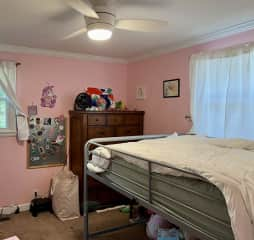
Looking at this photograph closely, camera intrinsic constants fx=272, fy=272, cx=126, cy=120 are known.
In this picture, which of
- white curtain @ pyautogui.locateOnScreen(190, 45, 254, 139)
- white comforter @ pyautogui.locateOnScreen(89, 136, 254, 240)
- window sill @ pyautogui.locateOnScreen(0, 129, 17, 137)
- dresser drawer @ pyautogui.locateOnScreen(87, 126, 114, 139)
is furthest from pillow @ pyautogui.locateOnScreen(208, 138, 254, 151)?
window sill @ pyautogui.locateOnScreen(0, 129, 17, 137)

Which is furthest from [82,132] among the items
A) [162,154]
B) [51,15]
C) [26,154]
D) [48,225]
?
[162,154]

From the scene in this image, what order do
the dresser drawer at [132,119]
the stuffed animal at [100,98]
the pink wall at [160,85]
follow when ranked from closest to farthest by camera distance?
the pink wall at [160,85] < the stuffed animal at [100,98] < the dresser drawer at [132,119]

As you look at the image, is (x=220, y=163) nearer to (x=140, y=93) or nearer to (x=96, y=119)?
(x=96, y=119)

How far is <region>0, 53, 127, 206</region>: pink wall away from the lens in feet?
12.0

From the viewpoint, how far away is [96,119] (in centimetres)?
380

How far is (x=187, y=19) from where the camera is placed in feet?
8.21

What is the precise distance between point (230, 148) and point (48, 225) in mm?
2370

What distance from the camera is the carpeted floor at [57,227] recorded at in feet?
10.1

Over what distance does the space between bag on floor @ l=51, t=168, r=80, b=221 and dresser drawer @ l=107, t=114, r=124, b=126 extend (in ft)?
3.03

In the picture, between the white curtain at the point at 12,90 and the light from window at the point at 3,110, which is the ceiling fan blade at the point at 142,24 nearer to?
the white curtain at the point at 12,90

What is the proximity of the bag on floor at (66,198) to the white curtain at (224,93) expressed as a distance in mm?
1759

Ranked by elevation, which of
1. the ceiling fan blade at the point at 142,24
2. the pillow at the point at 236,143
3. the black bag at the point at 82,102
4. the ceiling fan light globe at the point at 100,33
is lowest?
the pillow at the point at 236,143

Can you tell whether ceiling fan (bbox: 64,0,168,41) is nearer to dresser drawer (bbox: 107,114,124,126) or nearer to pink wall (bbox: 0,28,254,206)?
pink wall (bbox: 0,28,254,206)

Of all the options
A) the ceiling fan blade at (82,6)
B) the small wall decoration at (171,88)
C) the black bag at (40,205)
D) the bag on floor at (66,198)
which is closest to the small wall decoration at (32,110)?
the bag on floor at (66,198)
